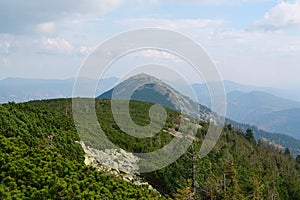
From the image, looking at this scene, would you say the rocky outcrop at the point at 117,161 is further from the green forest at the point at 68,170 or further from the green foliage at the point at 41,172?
the green foliage at the point at 41,172

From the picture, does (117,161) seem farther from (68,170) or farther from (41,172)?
(41,172)

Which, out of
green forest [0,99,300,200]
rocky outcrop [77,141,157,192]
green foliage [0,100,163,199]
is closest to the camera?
green foliage [0,100,163,199]

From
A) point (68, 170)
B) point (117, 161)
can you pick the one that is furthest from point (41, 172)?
point (117, 161)

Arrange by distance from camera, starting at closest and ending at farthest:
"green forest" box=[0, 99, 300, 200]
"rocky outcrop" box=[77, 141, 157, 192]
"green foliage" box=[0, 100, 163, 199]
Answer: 1. "green foliage" box=[0, 100, 163, 199]
2. "green forest" box=[0, 99, 300, 200]
3. "rocky outcrop" box=[77, 141, 157, 192]

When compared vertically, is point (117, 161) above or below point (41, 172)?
below

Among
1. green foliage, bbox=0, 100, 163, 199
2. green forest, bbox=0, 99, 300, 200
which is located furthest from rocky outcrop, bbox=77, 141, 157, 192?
green foliage, bbox=0, 100, 163, 199

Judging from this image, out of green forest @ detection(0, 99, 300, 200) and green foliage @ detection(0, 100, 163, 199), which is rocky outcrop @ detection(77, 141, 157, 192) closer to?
green forest @ detection(0, 99, 300, 200)

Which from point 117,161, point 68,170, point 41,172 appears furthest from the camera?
point 117,161

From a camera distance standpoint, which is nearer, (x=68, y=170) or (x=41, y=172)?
(x=41, y=172)

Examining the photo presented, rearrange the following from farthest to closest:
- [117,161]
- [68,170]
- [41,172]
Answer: [117,161] < [68,170] < [41,172]

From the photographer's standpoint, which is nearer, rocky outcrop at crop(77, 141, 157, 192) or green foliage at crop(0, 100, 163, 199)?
green foliage at crop(0, 100, 163, 199)

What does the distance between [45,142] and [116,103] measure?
34.8 m

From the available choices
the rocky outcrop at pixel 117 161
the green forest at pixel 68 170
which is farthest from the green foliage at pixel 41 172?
the rocky outcrop at pixel 117 161

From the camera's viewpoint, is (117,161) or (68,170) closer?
(68,170)
